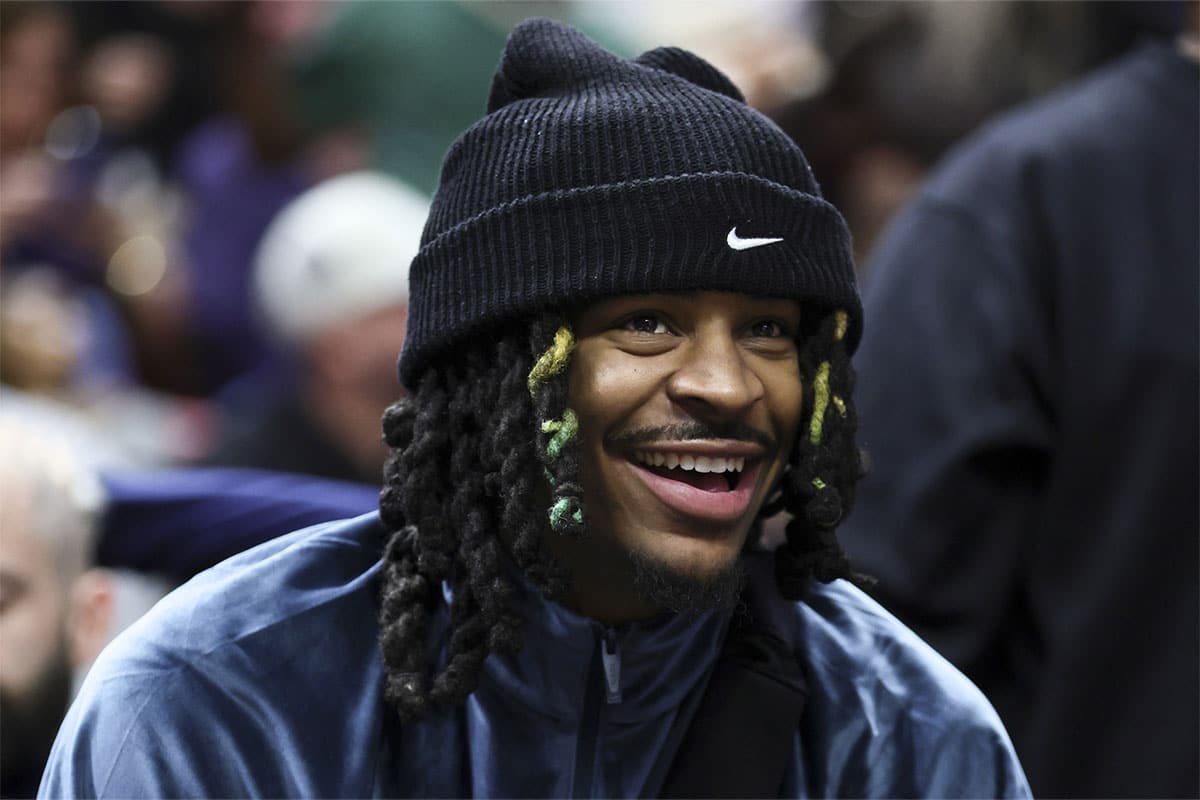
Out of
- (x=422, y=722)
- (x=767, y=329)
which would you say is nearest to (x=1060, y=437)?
(x=767, y=329)

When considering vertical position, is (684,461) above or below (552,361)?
below

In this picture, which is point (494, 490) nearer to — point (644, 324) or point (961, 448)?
point (644, 324)

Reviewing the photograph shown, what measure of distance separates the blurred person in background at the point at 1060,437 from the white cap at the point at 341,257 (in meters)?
1.70

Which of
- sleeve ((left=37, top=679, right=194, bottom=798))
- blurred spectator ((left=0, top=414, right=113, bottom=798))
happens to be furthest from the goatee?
blurred spectator ((left=0, top=414, right=113, bottom=798))

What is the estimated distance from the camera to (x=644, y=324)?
2.68m

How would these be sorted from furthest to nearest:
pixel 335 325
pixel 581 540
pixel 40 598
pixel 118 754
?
pixel 335 325
pixel 40 598
pixel 581 540
pixel 118 754

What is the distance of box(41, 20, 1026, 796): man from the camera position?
2.62 m

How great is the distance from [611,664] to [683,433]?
1.30 feet

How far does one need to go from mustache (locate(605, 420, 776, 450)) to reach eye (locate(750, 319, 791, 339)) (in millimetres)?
163

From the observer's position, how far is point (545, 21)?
293 centimetres

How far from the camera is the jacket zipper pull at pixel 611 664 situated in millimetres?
2764

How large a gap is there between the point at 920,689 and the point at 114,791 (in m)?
1.25

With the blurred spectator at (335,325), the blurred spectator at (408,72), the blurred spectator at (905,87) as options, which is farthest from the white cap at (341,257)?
the blurred spectator at (905,87)

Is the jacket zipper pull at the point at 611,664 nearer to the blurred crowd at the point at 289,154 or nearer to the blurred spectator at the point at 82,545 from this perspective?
the blurred spectator at the point at 82,545
